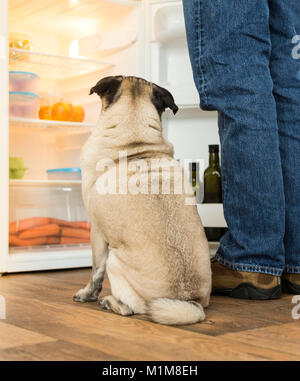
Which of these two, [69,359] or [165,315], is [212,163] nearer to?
[165,315]

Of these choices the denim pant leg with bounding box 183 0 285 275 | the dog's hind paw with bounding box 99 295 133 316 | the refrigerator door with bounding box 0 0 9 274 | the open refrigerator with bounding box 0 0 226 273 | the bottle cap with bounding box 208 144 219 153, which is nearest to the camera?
the dog's hind paw with bounding box 99 295 133 316

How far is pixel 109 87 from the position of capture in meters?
1.70

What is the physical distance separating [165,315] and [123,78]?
2.45ft

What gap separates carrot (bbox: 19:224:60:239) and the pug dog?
113 centimetres

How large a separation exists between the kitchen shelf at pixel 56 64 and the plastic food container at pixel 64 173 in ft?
1.84

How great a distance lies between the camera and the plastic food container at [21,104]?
9.06 feet

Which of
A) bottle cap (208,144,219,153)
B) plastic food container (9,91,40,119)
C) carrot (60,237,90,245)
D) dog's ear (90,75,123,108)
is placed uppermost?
plastic food container (9,91,40,119)

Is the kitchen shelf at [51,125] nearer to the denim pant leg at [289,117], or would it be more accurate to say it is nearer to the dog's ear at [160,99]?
the dog's ear at [160,99]

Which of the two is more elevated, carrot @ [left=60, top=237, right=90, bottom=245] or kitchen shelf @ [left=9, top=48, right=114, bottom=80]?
kitchen shelf @ [left=9, top=48, right=114, bottom=80]

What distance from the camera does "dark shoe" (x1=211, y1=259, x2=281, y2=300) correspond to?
5.69 ft

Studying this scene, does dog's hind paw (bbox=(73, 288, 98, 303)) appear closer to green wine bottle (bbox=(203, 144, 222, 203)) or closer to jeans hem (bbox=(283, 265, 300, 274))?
jeans hem (bbox=(283, 265, 300, 274))

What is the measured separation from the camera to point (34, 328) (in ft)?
4.45

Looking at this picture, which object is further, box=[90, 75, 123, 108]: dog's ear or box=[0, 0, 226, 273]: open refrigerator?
box=[0, 0, 226, 273]: open refrigerator

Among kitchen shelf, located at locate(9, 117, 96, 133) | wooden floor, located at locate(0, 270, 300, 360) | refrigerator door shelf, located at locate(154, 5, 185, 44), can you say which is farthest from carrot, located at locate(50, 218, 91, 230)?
wooden floor, located at locate(0, 270, 300, 360)
